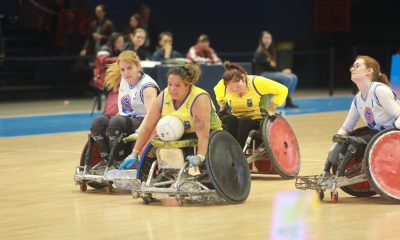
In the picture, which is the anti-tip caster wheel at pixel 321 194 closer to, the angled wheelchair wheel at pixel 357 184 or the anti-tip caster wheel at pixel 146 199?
the angled wheelchair wheel at pixel 357 184

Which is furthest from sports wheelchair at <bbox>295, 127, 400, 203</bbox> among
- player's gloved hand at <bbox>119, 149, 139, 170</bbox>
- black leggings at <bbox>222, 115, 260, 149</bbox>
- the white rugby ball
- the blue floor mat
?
the blue floor mat

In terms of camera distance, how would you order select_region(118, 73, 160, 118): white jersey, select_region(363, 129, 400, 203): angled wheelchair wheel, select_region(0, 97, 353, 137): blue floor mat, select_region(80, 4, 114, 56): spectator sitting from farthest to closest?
select_region(80, 4, 114, 56): spectator sitting < select_region(0, 97, 353, 137): blue floor mat < select_region(118, 73, 160, 118): white jersey < select_region(363, 129, 400, 203): angled wheelchair wheel

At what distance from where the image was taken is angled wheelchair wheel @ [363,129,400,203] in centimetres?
837

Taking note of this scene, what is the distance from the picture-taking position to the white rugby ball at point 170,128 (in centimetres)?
856

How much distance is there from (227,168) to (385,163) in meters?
1.27

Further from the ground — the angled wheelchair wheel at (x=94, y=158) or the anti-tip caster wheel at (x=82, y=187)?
the angled wheelchair wheel at (x=94, y=158)

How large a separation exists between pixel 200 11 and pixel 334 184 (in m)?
17.5

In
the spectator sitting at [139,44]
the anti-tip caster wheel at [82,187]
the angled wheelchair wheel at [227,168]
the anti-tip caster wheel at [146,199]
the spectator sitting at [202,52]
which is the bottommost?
the anti-tip caster wheel at [82,187]

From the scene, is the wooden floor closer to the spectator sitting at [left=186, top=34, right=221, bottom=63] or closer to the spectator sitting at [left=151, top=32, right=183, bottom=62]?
the spectator sitting at [left=151, top=32, right=183, bottom=62]

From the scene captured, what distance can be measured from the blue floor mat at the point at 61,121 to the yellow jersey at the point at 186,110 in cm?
701

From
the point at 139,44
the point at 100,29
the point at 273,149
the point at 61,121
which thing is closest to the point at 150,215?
the point at 273,149

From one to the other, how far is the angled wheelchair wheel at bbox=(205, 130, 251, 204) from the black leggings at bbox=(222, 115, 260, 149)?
1.65 m

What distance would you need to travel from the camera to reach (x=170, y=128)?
28.1 feet

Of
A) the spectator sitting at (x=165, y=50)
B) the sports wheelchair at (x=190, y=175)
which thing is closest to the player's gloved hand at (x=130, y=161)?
the sports wheelchair at (x=190, y=175)
